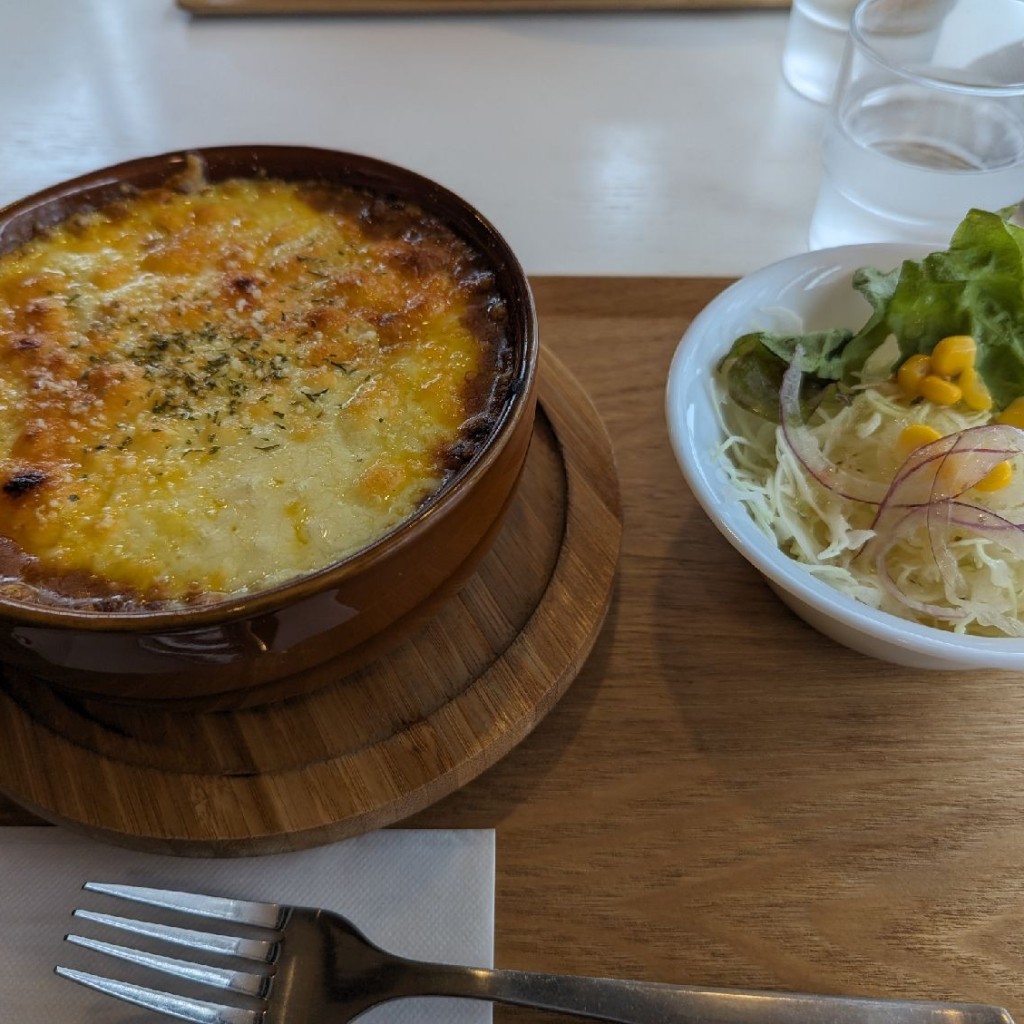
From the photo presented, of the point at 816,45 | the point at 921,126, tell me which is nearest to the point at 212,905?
the point at 921,126

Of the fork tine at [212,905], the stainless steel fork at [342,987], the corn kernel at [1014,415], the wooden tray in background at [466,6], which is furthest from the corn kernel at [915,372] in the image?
the wooden tray in background at [466,6]

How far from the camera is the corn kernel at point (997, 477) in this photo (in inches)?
44.1

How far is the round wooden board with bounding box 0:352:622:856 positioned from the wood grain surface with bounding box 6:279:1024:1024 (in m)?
0.08

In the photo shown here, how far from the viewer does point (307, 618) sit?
34.4 inches

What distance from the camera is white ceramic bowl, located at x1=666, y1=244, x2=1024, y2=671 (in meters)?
0.96

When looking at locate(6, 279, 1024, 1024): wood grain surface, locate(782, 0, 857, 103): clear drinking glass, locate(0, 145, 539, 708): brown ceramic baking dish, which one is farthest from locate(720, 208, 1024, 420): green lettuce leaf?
locate(782, 0, 857, 103): clear drinking glass

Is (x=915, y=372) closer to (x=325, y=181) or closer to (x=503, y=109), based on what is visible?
(x=325, y=181)

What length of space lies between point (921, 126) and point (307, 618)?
4.92 ft

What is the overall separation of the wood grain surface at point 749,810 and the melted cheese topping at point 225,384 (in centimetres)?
33

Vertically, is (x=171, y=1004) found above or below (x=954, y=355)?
below

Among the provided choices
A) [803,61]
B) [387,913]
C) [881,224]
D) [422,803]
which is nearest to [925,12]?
[881,224]

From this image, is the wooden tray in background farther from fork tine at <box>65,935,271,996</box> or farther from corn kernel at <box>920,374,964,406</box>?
fork tine at <box>65,935,271,996</box>

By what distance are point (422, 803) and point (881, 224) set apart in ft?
4.32

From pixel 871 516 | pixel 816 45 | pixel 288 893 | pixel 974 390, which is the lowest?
pixel 288 893
